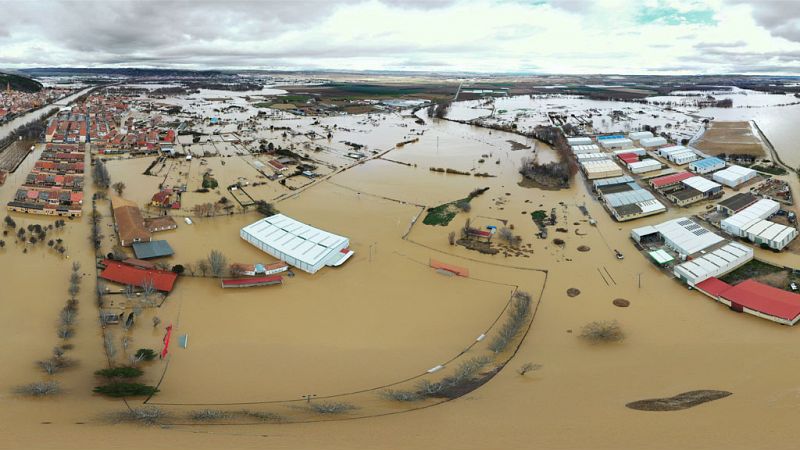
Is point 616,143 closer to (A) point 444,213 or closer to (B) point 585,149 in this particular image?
(B) point 585,149

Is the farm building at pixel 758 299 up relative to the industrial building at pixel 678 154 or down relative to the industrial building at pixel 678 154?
down

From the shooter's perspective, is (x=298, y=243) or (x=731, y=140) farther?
(x=731, y=140)

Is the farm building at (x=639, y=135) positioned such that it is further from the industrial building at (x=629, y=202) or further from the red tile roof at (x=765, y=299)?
the red tile roof at (x=765, y=299)

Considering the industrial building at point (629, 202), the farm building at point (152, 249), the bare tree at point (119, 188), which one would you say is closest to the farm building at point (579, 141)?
the industrial building at point (629, 202)

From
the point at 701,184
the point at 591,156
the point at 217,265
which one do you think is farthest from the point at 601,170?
the point at 217,265

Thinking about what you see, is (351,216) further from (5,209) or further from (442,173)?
(5,209)

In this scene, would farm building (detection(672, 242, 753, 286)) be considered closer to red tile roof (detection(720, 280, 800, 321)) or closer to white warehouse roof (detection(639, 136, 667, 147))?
red tile roof (detection(720, 280, 800, 321))
